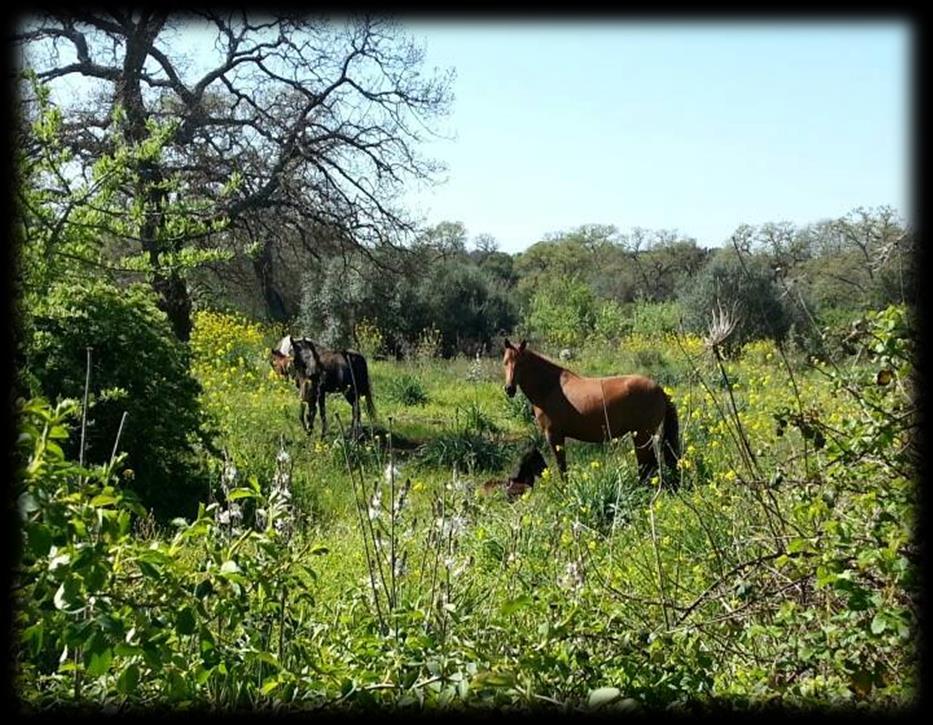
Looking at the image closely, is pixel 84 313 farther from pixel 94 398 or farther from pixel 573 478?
pixel 573 478

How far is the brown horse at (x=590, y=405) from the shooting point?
8633 millimetres

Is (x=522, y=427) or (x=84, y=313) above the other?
(x=84, y=313)

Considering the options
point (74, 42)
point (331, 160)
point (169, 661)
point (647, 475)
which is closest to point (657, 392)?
point (647, 475)

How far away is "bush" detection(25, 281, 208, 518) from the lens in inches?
286

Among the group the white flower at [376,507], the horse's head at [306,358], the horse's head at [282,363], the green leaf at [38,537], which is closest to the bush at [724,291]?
the horse's head at [282,363]

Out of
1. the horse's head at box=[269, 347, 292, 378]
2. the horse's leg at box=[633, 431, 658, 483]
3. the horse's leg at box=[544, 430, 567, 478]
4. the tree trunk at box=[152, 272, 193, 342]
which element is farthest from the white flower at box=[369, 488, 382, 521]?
the tree trunk at box=[152, 272, 193, 342]

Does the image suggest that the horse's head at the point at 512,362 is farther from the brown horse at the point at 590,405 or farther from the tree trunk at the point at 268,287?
the tree trunk at the point at 268,287

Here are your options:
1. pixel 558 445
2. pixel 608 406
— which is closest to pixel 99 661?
pixel 608 406

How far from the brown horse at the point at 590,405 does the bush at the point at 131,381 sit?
3.22 metres

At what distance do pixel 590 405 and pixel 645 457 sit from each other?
3.03 feet

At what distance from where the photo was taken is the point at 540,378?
9508 millimetres

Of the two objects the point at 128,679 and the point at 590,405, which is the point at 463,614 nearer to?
the point at 128,679

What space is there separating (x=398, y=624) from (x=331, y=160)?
1632 centimetres

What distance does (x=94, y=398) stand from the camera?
7195 millimetres
